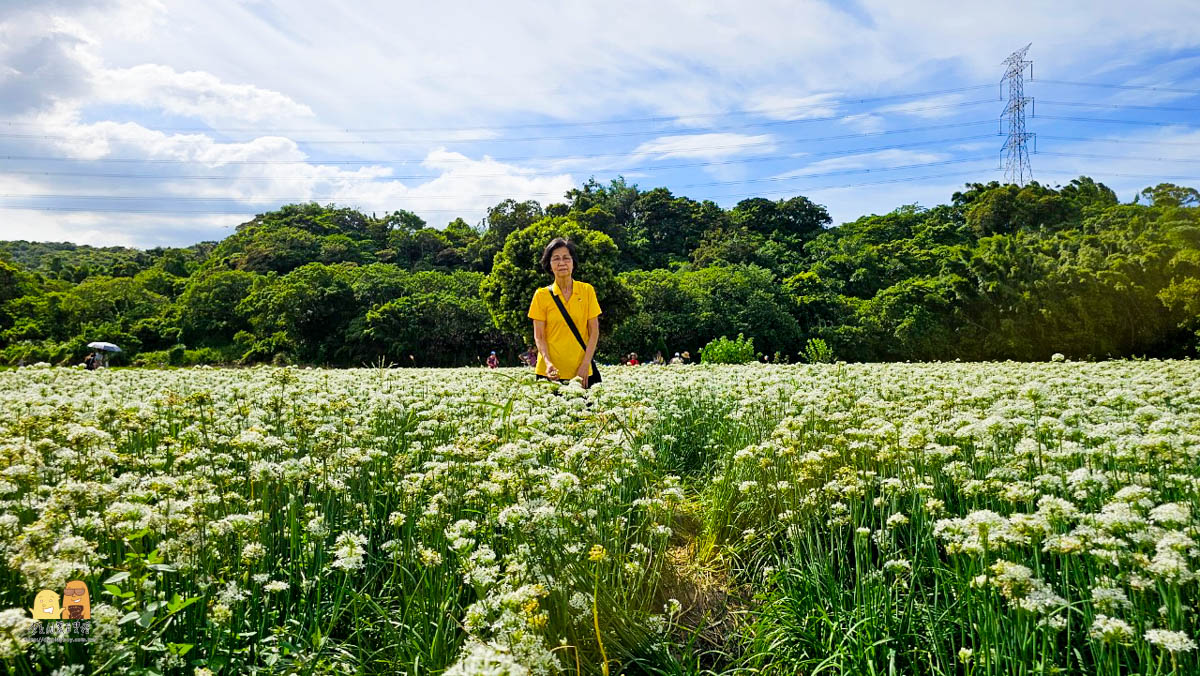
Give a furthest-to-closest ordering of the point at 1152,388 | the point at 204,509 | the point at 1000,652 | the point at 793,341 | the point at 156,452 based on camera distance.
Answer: the point at 793,341 → the point at 1152,388 → the point at 156,452 → the point at 204,509 → the point at 1000,652

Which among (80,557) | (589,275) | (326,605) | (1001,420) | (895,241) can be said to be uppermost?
(895,241)

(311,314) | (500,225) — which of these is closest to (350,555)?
(311,314)

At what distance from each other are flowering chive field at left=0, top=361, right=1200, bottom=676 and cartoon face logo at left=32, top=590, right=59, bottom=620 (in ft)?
0.32

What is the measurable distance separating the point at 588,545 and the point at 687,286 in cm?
4179

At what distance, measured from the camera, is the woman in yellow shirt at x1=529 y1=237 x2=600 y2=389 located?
708cm

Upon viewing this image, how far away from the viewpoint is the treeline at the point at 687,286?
106 feet

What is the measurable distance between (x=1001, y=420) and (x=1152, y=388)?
3.26 metres

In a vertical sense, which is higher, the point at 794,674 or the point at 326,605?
the point at 326,605

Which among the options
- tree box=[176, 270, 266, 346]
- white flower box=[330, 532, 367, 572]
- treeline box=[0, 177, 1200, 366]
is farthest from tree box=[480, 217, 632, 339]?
tree box=[176, 270, 266, 346]

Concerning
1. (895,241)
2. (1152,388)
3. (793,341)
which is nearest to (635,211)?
(895,241)

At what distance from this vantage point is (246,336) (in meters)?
56.8

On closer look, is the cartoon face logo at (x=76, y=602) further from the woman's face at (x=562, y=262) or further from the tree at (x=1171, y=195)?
the tree at (x=1171, y=195)

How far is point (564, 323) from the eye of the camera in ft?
Result: 23.4

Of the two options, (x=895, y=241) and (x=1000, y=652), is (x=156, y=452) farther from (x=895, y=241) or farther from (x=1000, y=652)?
(x=895, y=241)
